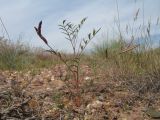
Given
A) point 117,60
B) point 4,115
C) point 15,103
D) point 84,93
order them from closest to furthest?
1. point 4,115
2. point 15,103
3. point 84,93
4. point 117,60

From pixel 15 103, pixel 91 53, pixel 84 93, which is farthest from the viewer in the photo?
pixel 91 53

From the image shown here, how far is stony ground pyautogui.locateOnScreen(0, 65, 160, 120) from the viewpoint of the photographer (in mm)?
4027

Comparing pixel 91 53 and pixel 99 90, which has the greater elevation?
pixel 91 53

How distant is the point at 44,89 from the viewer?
510cm

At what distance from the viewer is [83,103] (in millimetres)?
4508

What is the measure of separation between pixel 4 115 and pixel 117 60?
2492 mm

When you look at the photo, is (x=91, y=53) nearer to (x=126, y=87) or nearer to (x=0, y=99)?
(x=126, y=87)

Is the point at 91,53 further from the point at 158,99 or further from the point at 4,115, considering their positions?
the point at 4,115

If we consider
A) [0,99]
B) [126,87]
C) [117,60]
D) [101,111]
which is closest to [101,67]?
[117,60]

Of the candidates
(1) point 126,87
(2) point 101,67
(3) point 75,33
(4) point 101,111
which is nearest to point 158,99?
(1) point 126,87

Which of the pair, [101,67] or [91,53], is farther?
[91,53]

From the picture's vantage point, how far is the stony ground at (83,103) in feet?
13.2

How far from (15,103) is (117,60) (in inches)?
85.4

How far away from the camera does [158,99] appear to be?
4.83 m
